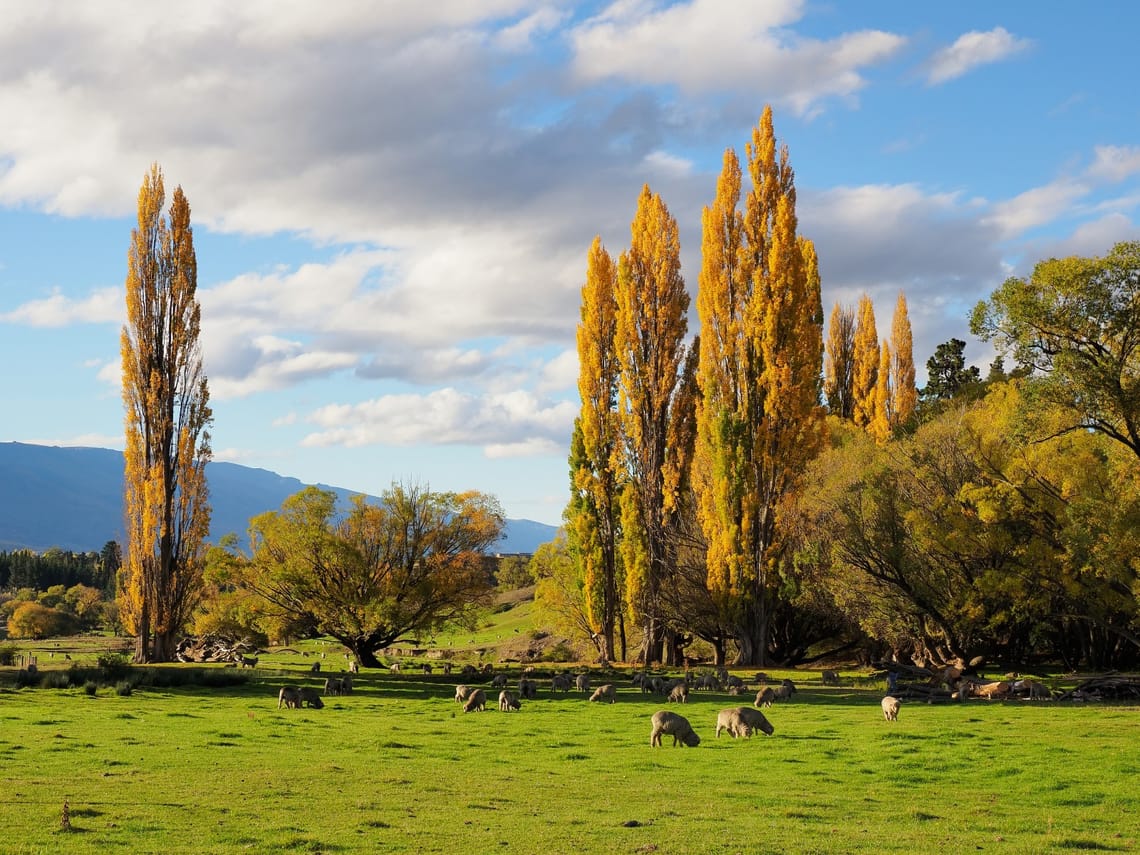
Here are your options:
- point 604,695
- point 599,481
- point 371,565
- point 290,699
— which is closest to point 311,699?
→ point 290,699

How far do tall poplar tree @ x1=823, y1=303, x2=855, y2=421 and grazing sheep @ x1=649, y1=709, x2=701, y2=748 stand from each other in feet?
211

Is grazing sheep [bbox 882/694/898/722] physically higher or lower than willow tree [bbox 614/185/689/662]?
lower

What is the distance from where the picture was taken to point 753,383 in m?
45.7

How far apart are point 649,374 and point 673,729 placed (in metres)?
33.2

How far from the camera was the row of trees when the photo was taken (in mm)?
27797

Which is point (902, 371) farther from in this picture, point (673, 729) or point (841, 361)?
point (673, 729)

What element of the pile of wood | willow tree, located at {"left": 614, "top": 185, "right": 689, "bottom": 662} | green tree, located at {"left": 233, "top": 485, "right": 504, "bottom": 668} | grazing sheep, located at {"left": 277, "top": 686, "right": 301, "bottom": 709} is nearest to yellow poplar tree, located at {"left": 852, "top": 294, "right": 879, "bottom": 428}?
willow tree, located at {"left": 614, "top": 185, "right": 689, "bottom": 662}

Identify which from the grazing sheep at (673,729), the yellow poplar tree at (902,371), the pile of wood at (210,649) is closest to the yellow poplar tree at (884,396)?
the yellow poplar tree at (902,371)

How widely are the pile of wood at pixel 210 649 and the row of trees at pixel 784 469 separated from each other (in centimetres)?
1672

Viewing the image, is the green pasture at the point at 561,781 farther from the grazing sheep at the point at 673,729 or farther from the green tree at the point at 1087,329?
the green tree at the point at 1087,329

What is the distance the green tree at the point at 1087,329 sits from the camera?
26641 millimetres

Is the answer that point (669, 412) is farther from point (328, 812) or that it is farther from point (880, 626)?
point (328, 812)

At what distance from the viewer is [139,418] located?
49.3 meters

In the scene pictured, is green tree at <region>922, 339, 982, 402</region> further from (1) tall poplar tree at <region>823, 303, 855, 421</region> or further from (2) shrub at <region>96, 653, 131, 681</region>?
(2) shrub at <region>96, 653, 131, 681</region>
